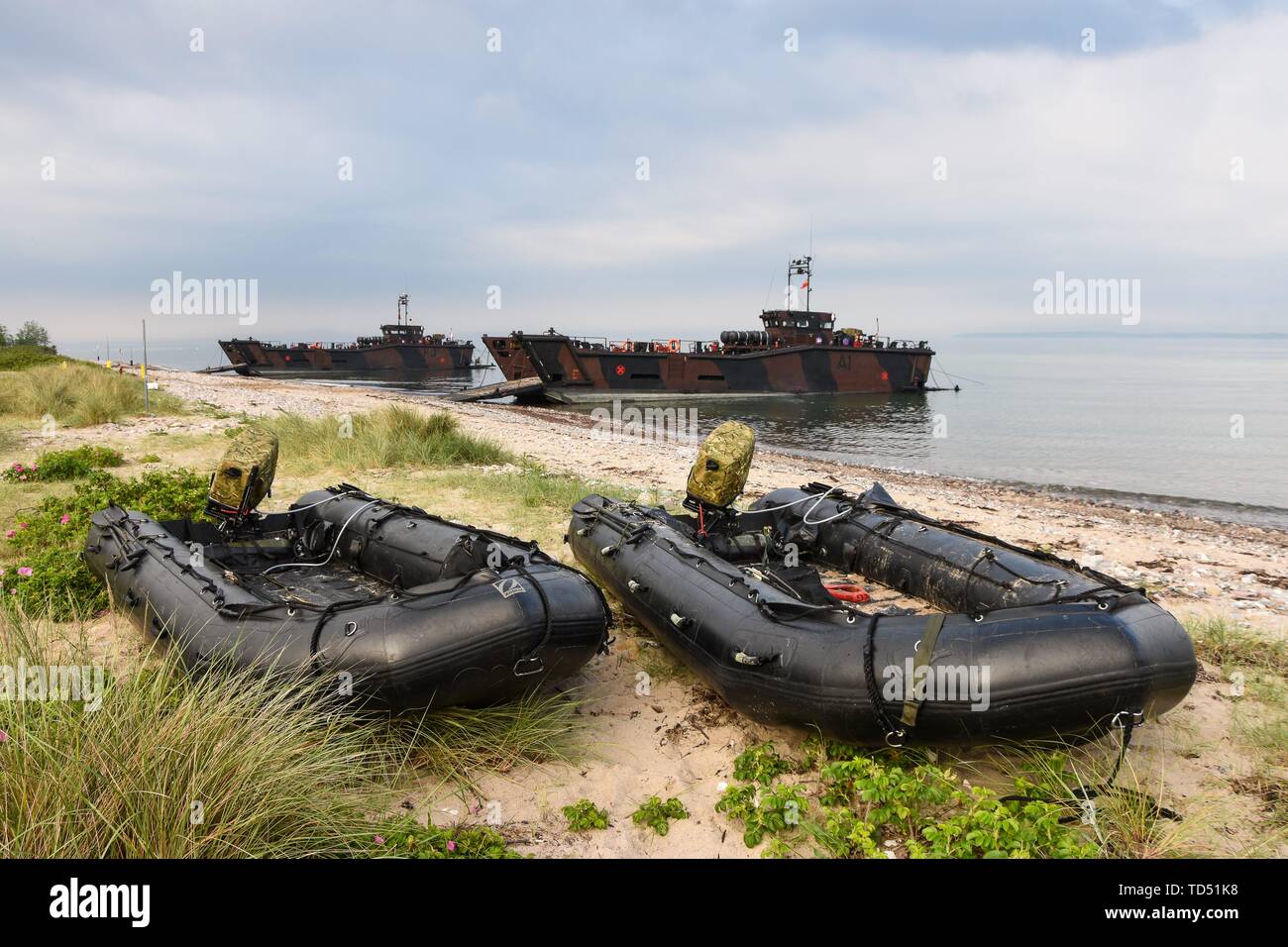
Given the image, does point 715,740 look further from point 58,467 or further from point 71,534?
point 58,467

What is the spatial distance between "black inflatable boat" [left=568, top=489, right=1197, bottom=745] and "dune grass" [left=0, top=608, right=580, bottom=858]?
1.46m

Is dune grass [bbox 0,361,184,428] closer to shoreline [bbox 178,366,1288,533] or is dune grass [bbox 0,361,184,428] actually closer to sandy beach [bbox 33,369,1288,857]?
sandy beach [bbox 33,369,1288,857]

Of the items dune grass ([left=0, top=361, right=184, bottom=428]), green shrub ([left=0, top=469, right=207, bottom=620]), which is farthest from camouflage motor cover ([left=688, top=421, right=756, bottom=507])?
dune grass ([left=0, top=361, right=184, bottom=428])

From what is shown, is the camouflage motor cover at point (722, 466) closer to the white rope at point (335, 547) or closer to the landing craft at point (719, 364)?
the white rope at point (335, 547)

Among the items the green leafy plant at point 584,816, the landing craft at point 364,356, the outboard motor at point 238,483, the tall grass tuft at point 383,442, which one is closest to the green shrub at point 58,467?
the tall grass tuft at point 383,442

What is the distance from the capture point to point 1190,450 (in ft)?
72.4

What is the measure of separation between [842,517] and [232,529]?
541 cm

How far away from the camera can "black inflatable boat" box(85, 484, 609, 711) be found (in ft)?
12.3

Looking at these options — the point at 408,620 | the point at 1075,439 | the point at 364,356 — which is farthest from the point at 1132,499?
the point at 364,356

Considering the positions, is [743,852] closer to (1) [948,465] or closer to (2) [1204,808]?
(2) [1204,808]

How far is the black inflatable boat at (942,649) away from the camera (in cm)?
350

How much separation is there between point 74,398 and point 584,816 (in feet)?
56.1

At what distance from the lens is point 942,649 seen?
3.62 m
